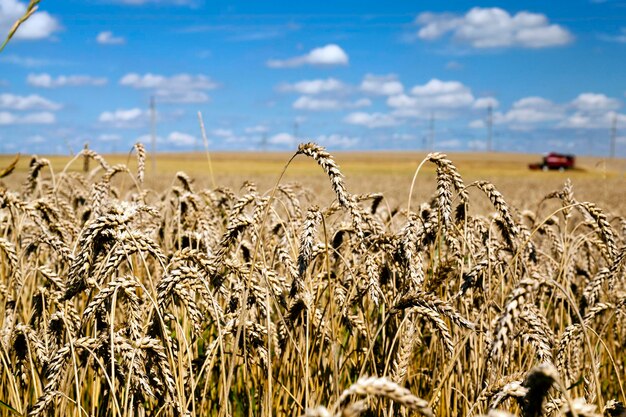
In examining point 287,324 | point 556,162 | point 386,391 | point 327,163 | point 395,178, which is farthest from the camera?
point 556,162

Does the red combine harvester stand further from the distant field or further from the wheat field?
the wheat field

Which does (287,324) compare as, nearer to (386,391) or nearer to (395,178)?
(386,391)

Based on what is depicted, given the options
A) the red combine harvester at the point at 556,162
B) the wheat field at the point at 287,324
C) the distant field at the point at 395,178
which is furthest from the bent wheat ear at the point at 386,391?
the red combine harvester at the point at 556,162

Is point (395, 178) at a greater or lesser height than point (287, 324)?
lesser

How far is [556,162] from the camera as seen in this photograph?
71.6 metres

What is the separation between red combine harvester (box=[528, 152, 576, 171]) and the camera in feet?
234

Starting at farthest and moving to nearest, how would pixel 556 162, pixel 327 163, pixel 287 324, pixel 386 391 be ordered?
pixel 556 162 → pixel 287 324 → pixel 327 163 → pixel 386 391

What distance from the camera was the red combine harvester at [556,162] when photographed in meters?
71.3

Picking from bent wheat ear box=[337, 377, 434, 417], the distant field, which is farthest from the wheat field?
the distant field

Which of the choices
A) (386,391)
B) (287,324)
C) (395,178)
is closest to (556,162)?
(395,178)

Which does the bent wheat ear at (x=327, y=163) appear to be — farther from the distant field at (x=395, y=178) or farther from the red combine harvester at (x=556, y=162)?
the red combine harvester at (x=556, y=162)

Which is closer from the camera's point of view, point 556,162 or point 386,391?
point 386,391

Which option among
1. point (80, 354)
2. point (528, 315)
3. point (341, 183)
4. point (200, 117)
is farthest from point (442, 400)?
point (200, 117)

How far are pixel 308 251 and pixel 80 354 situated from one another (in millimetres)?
1416
